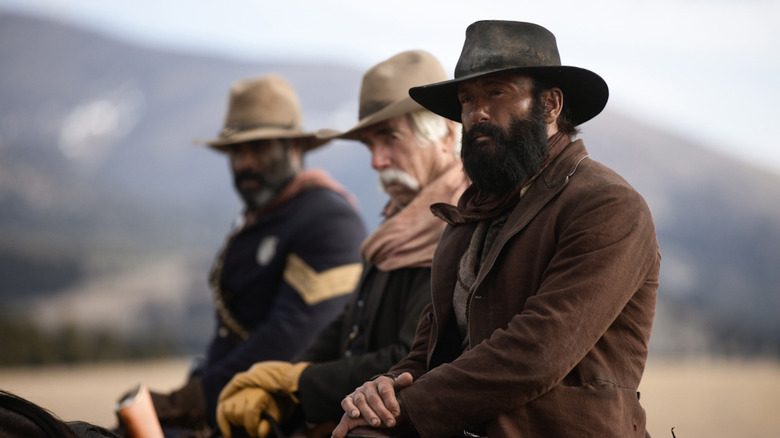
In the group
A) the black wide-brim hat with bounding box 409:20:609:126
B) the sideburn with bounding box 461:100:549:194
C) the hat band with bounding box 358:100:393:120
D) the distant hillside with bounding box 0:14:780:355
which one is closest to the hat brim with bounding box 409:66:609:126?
the black wide-brim hat with bounding box 409:20:609:126

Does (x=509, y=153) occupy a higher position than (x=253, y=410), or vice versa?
(x=509, y=153)

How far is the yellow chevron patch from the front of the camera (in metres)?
A: 4.43

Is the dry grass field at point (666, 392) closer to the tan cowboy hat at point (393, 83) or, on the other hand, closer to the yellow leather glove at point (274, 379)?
the yellow leather glove at point (274, 379)

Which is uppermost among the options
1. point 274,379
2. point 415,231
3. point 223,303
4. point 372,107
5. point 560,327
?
point 372,107

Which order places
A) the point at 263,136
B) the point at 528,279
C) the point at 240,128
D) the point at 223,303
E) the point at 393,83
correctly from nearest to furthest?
the point at 528,279
the point at 393,83
the point at 223,303
the point at 263,136
the point at 240,128

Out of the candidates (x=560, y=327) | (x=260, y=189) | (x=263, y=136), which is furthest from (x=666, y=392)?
(x=560, y=327)

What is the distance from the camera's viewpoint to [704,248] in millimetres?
28500

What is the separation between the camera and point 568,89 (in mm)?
2580

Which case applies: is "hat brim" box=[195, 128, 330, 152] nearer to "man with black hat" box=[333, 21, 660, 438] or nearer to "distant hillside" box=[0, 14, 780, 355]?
"man with black hat" box=[333, 21, 660, 438]

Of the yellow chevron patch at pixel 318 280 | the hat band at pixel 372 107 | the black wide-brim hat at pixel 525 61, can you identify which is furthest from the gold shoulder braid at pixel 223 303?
the black wide-brim hat at pixel 525 61

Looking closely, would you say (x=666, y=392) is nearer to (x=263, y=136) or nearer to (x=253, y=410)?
(x=263, y=136)

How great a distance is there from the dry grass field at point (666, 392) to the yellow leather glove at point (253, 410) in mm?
6391

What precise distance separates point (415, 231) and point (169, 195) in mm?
29523

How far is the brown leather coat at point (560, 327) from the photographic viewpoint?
6.98ft
